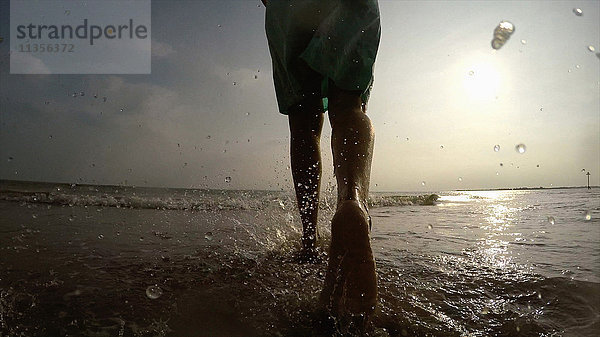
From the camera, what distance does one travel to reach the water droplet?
130cm

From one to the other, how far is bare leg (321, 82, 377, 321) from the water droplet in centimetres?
59

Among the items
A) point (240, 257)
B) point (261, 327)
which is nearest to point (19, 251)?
point (240, 257)

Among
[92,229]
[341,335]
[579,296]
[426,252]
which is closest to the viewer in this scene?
[341,335]

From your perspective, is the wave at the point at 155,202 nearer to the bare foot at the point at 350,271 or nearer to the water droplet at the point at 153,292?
the water droplet at the point at 153,292

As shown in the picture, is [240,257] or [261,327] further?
[240,257]

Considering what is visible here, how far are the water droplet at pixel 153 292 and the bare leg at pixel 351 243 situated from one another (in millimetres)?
585

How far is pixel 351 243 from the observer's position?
1.07 metres

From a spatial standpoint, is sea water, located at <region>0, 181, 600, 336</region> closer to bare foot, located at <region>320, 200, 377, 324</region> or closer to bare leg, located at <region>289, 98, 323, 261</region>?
bare foot, located at <region>320, 200, 377, 324</region>

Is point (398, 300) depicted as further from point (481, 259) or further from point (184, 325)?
point (481, 259)

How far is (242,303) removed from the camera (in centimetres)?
126

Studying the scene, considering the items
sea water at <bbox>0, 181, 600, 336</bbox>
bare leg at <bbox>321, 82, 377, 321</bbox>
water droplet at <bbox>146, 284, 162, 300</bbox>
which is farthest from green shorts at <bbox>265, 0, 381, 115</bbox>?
water droplet at <bbox>146, 284, 162, 300</bbox>

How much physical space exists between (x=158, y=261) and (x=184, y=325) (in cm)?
79

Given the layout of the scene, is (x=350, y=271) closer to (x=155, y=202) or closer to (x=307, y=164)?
(x=307, y=164)

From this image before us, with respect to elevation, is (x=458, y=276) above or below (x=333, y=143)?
below
